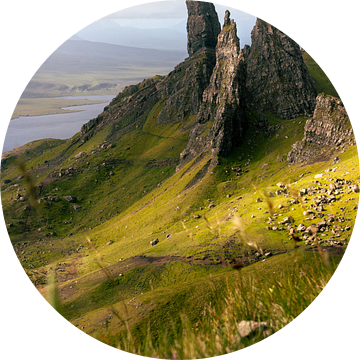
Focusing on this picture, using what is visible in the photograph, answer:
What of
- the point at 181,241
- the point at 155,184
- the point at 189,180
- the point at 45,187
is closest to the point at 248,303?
the point at 181,241

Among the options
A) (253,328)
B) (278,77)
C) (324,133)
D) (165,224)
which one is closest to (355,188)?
(253,328)

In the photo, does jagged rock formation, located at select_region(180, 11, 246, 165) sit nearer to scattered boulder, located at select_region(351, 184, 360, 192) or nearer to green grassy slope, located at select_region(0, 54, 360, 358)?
green grassy slope, located at select_region(0, 54, 360, 358)

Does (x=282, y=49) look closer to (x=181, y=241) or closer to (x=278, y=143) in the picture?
(x=278, y=143)

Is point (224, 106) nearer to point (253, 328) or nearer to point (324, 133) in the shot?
point (324, 133)

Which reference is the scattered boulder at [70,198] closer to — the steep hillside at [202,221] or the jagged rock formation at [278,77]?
the steep hillside at [202,221]

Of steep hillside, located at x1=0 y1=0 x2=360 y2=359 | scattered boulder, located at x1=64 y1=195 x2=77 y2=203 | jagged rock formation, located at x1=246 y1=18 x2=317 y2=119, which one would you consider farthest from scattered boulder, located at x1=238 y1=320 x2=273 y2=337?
scattered boulder, located at x1=64 y1=195 x2=77 y2=203
